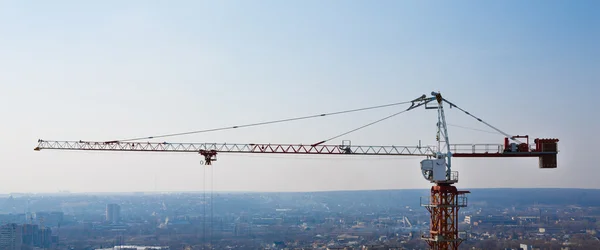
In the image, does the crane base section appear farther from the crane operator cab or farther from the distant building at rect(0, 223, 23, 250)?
the distant building at rect(0, 223, 23, 250)

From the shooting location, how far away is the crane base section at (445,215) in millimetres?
38312

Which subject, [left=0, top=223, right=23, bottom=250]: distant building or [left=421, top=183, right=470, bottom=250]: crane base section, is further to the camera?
[left=0, top=223, right=23, bottom=250]: distant building

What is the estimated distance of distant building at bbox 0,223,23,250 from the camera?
118375 millimetres

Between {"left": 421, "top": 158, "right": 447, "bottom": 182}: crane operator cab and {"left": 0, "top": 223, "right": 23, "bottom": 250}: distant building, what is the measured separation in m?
98.8

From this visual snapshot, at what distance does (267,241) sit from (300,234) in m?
15.8


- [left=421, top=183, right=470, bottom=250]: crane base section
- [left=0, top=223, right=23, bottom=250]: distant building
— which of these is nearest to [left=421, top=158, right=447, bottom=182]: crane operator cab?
[left=421, top=183, right=470, bottom=250]: crane base section

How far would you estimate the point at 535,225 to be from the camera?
16075cm

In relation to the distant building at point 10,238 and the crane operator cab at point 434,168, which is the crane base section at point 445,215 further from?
the distant building at point 10,238

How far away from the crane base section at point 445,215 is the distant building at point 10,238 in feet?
326

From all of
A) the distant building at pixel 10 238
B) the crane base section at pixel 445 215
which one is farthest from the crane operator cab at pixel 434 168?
the distant building at pixel 10 238

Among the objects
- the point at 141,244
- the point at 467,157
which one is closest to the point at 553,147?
the point at 467,157

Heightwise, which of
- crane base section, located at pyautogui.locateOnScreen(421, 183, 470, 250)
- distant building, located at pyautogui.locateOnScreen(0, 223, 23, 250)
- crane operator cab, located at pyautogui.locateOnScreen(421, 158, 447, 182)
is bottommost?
distant building, located at pyautogui.locateOnScreen(0, 223, 23, 250)

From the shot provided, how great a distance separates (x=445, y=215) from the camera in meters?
38.5

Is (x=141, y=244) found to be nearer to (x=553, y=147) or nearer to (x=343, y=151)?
(x=343, y=151)
